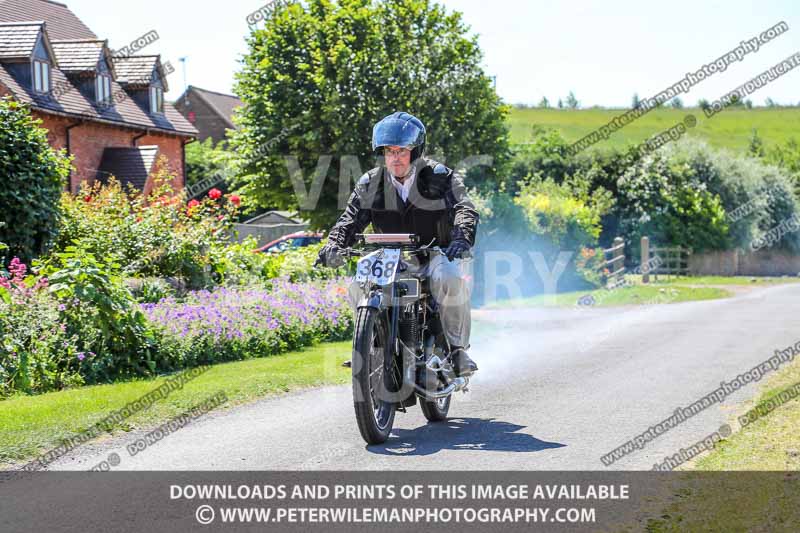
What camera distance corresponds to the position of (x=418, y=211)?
771 centimetres

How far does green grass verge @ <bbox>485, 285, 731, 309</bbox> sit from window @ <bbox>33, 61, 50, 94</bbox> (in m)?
16.2

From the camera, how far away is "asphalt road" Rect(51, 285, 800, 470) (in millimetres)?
6570

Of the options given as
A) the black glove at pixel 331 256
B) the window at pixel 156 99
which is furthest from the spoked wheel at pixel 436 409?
the window at pixel 156 99

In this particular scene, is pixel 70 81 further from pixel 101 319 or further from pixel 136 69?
pixel 101 319

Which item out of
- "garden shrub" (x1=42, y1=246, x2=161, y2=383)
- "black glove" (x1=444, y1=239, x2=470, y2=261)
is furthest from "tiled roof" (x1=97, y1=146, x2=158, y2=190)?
"black glove" (x1=444, y1=239, x2=470, y2=261)

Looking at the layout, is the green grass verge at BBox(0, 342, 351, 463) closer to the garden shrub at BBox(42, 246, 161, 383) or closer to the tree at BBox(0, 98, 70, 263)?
the garden shrub at BBox(42, 246, 161, 383)

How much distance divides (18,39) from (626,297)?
65.5 ft

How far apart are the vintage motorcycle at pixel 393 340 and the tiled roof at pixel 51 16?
29346 millimetres

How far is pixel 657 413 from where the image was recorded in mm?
8508

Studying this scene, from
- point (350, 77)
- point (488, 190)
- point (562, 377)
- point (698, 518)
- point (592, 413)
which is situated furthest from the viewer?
point (488, 190)

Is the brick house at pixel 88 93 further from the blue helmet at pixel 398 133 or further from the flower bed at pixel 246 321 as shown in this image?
the blue helmet at pixel 398 133

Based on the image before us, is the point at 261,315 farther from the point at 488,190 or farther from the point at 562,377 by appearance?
the point at 488,190

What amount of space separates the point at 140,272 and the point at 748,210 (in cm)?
3970

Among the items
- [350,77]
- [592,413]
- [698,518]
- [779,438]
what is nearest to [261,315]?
[592,413]
